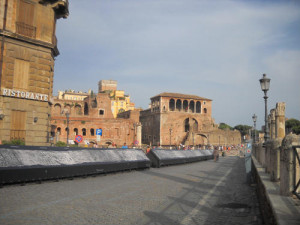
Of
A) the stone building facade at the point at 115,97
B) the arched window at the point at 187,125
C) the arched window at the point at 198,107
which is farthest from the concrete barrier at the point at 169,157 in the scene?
the stone building facade at the point at 115,97

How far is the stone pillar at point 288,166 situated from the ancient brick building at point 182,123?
224 ft

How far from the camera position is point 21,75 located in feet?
64.0

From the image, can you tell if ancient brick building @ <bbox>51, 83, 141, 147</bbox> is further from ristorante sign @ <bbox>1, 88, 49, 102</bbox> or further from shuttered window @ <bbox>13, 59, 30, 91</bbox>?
shuttered window @ <bbox>13, 59, 30, 91</bbox>

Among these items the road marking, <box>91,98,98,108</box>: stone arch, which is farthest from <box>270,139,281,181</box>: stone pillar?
<box>91,98,98,108</box>: stone arch

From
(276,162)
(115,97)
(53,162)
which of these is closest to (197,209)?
(276,162)

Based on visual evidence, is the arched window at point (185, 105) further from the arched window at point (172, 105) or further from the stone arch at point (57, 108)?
the stone arch at point (57, 108)

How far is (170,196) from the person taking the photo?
872 centimetres

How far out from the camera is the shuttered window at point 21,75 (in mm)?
19203

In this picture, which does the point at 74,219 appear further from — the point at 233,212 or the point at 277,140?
the point at 277,140

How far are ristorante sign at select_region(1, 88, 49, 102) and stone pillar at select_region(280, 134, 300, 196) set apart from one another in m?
17.1

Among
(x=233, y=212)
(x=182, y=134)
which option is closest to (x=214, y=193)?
(x=233, y=212)

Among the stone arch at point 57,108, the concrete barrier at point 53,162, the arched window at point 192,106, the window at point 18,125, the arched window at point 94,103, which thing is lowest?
the concrete barrier at point 53,162

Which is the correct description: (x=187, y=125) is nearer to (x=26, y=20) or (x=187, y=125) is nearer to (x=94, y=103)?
(x=94, y=103)

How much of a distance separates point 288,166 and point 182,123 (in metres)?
73.5
